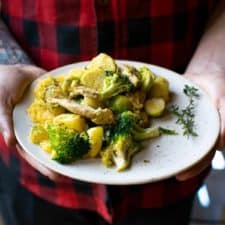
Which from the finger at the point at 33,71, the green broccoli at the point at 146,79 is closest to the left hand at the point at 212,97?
the green broccoli at the point at 146,79

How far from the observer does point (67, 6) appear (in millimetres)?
941

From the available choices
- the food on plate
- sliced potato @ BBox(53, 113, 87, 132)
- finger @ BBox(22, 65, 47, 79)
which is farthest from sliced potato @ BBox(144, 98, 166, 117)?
finger @ BBox(22, 65, 47, 79)

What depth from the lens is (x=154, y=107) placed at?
0.85 m

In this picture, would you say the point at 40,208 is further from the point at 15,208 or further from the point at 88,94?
the point at 88,94

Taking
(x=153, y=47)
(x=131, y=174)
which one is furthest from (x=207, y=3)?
(x=131, y=174)

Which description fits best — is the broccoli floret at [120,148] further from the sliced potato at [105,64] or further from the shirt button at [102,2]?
the shirt button at [102,2]

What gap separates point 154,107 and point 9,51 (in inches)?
12.0

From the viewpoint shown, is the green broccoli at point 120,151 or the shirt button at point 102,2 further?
the shirt button at point 102,2

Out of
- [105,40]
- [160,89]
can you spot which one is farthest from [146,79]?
[105,40]

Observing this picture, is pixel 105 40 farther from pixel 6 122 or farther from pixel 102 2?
pixel 6 122

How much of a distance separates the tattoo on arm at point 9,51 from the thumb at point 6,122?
0.12m

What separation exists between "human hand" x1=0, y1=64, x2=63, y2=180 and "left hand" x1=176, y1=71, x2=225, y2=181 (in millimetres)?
203

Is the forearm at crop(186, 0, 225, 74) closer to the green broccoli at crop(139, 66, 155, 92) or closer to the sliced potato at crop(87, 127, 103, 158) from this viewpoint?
the green broccoli at crop(139, 66, 155, 92)

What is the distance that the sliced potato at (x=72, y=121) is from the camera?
2.61 ft
